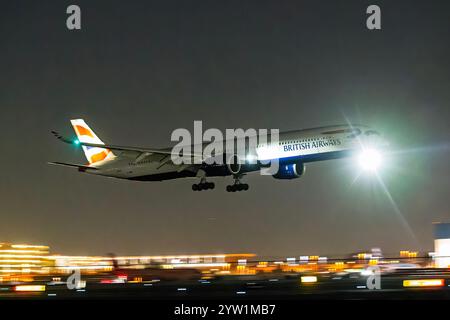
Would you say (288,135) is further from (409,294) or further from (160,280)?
(409,294)

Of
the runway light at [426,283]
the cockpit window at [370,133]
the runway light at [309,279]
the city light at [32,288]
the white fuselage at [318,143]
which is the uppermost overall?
the cockpit window at [370,133]

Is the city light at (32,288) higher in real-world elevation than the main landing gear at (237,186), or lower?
lower

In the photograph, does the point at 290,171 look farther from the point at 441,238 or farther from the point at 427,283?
the point at 441,238

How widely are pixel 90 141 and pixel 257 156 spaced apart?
35222 millimetres

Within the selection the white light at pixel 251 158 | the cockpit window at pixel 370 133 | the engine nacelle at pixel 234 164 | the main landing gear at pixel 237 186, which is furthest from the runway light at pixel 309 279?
the main landing gear at pixel 237 186

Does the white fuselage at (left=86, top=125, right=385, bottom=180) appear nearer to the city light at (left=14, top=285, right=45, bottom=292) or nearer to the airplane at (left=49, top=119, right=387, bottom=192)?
the airplane at (left=49, top=119, right=387, bottom=192)

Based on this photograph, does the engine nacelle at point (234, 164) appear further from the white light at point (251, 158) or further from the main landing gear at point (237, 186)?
the main landing gear at point (237, 186)

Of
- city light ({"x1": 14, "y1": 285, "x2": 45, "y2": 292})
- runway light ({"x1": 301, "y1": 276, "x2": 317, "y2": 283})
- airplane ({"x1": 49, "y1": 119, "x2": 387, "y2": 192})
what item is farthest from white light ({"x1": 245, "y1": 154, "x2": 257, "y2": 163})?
city light ({"x1": 14, "y1": 285, "x2": 45, "y2": 292})

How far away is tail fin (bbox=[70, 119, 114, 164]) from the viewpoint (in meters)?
93.9

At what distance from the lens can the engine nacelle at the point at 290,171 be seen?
7800 cm

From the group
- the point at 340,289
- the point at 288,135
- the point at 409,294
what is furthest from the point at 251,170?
the point at 409,294

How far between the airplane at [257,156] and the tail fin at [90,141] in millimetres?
357

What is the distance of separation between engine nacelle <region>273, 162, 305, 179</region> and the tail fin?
24.6m

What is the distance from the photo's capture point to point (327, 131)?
6975cm
